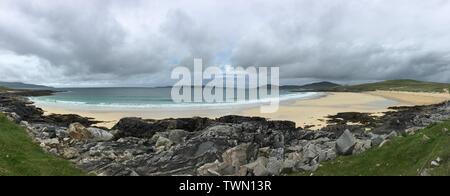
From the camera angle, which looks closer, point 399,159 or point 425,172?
point 425,172

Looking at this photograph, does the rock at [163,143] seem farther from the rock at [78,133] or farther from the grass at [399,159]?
the grass at [399,159]

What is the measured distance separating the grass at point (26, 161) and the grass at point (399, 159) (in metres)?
12.7

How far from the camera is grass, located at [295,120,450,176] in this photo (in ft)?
49.0

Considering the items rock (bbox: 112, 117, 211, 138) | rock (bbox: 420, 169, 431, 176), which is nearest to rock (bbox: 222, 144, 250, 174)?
rock (bbox: 420, 169, 431, 176)

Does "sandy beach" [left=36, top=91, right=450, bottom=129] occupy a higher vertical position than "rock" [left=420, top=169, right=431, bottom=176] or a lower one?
lower

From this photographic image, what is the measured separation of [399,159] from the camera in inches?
643

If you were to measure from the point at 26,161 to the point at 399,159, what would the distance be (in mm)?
18174

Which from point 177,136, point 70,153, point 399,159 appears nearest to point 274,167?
point 399,159

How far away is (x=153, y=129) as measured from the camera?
4266 cm

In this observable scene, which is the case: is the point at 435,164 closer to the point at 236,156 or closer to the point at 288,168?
the point at 288,168

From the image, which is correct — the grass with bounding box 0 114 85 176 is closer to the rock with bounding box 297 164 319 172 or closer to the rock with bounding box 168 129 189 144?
the rock with bounding box 168 129 189 144

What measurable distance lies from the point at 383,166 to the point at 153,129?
100.0 ft

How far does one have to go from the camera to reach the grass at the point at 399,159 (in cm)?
1493

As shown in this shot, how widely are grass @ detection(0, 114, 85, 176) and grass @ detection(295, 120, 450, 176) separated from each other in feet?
41.7
